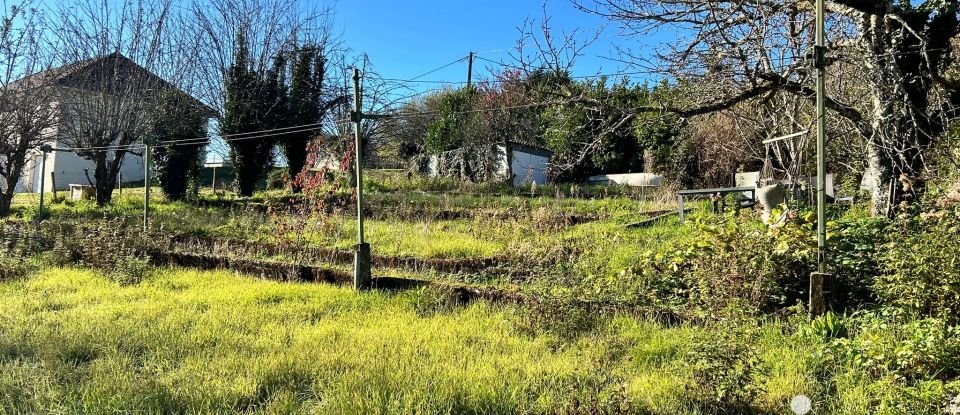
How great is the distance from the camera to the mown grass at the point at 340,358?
3002 millimetres

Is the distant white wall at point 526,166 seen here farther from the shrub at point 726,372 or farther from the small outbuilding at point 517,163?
the shrub at point 726,372

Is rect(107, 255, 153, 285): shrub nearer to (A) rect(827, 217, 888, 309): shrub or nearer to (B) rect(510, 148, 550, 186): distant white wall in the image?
(A) rect(827, 217, 888, 309): shrub

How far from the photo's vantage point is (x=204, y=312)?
16.3ft

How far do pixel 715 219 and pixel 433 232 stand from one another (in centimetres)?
462

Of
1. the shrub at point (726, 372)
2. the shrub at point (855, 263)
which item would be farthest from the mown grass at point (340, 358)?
the shrub at point (855, 263)

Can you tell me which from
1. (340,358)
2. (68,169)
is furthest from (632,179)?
(68,169)

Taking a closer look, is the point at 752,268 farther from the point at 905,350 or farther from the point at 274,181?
the point at 274,181

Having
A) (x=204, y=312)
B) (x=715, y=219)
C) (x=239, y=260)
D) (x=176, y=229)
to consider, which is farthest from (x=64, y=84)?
(x=715, y=219)

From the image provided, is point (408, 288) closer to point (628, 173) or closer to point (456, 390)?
point (456, 390)

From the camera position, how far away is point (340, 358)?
3.67 m

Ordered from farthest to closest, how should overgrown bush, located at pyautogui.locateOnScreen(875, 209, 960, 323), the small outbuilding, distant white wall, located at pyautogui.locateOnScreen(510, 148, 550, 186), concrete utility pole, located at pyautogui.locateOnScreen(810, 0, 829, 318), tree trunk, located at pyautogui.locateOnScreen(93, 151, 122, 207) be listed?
1. distant white wall, located at pyautogui.locateOnScreen(510, 148, 550, 186)
2. the small outbuilding
3. tree trunk, located at pyautogui.locateOnScreen(93, 151, 122, 207)
4. concrete utility pole, located at pyautogui.locateOnScreen(810, 0, 829, 318)
5. overgrown bush, located at pyautogui.locateOnScreen(875, 209, 960, 323)

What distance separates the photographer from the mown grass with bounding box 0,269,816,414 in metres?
3.00

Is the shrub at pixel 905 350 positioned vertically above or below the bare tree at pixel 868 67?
below

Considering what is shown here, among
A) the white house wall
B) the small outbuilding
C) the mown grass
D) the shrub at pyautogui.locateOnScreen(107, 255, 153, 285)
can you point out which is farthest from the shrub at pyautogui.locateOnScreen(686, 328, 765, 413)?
the white house wall
